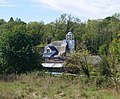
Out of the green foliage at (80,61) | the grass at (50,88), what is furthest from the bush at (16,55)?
the green foliage at (80,61)

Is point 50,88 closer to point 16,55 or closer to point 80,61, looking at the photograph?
point 80,61

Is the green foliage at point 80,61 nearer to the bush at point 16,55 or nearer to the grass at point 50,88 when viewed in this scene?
the grass at point 50,88

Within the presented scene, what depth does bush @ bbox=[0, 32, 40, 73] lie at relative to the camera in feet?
97.7

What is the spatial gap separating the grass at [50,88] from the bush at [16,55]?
3.61 meters

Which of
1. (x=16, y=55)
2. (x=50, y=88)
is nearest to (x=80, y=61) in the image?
(x=16, y=55)

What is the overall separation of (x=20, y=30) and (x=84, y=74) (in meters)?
8.39

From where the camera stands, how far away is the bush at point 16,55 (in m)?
29.8

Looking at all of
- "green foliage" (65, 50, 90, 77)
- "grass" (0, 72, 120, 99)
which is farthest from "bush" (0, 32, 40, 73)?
"green foliage" (65, 50, 90, 77)

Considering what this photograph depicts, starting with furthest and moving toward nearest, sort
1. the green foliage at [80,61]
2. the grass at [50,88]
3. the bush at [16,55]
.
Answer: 1. the bush at [16,55]
2. the green foliage at [80,61]
3. the grass at [50,88]

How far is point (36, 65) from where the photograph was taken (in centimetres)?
3075

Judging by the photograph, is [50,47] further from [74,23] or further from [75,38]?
[74,23]

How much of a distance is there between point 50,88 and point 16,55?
10.7m

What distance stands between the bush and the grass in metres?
Answer: 3.61

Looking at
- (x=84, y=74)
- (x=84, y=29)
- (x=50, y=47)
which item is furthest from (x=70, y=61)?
(x=84, y=29)
